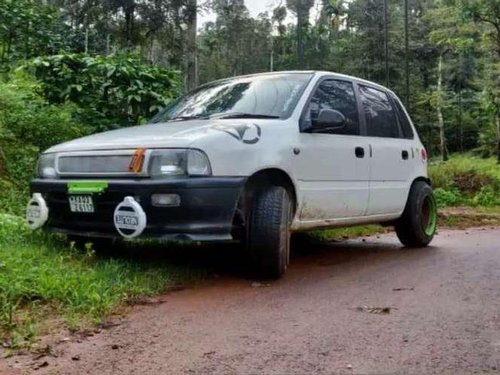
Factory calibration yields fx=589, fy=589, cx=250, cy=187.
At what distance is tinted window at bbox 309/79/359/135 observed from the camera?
504cm

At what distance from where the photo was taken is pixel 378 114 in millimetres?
5926

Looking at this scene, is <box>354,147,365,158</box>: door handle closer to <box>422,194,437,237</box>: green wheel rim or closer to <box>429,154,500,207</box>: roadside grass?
<box>422,194,437,237</box>: green wheel rim

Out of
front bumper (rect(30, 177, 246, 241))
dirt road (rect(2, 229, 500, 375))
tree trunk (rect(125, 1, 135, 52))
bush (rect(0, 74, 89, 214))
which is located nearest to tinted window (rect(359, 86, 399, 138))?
dirt road (rect(2, 229, 500, 375))

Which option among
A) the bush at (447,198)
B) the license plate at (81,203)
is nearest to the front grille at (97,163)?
the license plate at (81,203)

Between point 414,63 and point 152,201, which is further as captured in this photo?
point 414,63

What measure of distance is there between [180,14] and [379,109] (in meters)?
11.9

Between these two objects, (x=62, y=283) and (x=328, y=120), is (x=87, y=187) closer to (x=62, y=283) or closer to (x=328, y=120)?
(x=62, y=283)

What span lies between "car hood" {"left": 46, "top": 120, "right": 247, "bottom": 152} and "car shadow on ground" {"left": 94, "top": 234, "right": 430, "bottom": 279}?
0.90 m

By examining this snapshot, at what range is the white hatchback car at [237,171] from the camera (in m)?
3.92

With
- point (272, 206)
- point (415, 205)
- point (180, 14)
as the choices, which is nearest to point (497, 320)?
point (272, 206)

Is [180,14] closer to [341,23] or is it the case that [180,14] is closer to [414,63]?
[414,63]

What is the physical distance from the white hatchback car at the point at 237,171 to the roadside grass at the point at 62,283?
0.23 meters

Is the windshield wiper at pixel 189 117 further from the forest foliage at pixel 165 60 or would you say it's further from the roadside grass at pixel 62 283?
the forest foliage at pixel 165 60

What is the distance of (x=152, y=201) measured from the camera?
12.8ft
